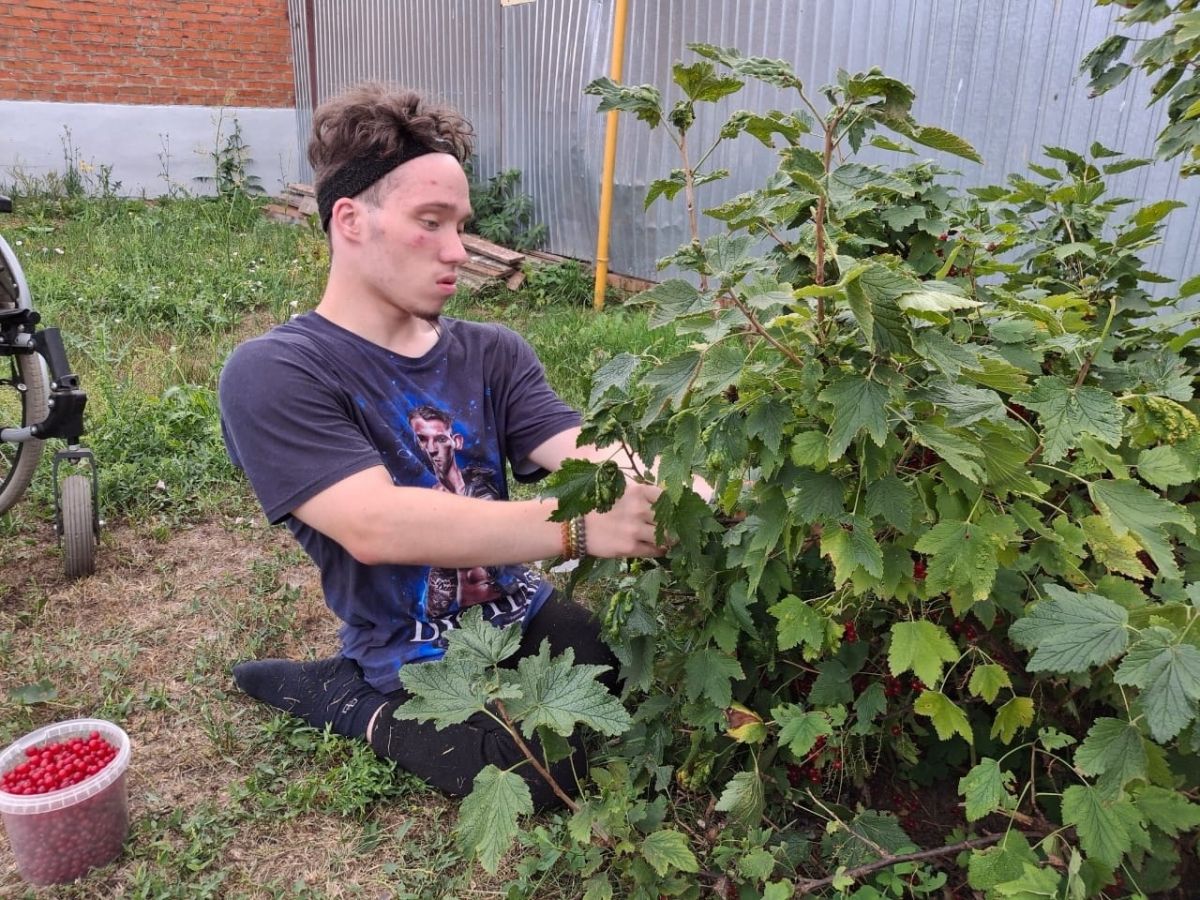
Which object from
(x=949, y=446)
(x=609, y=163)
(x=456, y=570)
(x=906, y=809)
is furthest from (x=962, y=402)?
(x=609, y=163)

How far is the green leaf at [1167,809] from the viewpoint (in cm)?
113

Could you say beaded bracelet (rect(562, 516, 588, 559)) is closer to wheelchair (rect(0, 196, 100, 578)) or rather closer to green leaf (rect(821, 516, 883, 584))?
green leaf (rect(821, 516, 883, 584))

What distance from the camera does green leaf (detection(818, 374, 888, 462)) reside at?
1019 millimetres

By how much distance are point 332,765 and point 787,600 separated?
1.30m

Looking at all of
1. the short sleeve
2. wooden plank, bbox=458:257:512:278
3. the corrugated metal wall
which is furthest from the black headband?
wooden plank, bbox=458:257:512:278

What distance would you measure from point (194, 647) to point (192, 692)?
0.74ft

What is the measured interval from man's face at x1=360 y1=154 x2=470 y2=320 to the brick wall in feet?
31.7

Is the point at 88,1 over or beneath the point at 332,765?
over

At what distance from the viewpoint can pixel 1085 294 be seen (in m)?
1.66

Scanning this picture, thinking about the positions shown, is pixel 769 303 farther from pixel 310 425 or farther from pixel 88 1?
pixel 88 1

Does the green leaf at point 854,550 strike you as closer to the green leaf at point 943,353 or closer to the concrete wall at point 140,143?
the green leaf at point 943,353

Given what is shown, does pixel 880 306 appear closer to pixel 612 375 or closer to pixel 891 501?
pixel 891 501

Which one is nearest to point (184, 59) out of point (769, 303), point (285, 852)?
point (285, 852)

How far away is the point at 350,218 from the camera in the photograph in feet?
6.60
